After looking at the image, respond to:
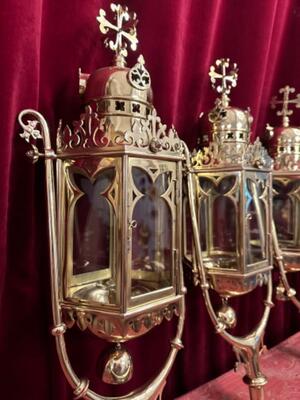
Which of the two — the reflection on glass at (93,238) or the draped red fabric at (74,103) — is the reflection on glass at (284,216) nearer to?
the draped red fabric at (74,103)

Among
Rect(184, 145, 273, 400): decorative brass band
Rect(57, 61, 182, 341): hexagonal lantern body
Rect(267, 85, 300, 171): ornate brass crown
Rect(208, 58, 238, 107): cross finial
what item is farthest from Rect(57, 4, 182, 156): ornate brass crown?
Rect(267, 85, 300, 171): ornate brass crown

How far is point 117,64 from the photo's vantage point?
0.82 metres

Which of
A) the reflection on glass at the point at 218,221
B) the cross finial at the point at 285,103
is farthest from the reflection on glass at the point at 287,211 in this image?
the reflection on glass at the point at 218,221

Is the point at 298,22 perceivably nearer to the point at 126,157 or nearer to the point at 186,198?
Answer: the point at 186,198

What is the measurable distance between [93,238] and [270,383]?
730 millimetres

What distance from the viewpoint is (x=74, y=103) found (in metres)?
0.87

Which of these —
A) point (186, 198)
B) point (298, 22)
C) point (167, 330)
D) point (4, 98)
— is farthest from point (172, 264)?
point (298, 22)

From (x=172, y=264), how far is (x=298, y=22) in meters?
1.08

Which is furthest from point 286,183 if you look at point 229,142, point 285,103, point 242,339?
point 242,339

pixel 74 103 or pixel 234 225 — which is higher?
pixel 74 103

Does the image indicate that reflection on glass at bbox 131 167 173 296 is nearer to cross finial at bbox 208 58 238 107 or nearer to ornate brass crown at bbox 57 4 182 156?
ornate brass crown at bbox 57 4 182 156

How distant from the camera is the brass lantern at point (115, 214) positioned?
73cm

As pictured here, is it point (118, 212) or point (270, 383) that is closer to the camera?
point (118, 212)

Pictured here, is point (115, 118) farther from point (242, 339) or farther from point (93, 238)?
Result: point (242, 339)
